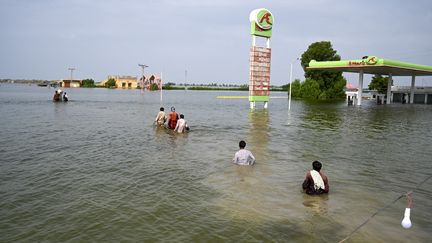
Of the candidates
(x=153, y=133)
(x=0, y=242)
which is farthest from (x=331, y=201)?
(x=153, y=133)

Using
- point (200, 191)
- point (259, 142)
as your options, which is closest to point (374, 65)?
point (259, 142)

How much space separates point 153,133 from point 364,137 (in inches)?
542

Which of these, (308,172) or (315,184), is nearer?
(315,184)

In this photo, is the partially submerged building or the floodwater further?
the partially submerged building

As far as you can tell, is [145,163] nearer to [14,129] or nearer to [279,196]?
[279,196]

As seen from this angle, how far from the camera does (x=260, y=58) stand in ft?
155

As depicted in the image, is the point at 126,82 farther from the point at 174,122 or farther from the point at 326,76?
the point at 174,122

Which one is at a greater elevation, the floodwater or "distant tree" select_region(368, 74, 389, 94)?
"distant tree" select_region(368, 74, 389, 94)

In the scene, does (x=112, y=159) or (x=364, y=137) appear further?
(x=364, y=137)

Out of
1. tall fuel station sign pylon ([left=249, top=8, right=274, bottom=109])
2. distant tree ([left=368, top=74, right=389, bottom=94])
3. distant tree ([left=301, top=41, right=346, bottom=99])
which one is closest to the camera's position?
tall fuel station sign pylon ([left=249, top=8, right=274, bottom=109])

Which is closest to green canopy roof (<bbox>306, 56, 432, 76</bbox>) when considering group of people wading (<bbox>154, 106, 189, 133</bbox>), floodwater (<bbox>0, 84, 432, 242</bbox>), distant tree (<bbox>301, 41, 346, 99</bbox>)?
distant tree (<bbox>301, 41, 346, 99</bbox>)

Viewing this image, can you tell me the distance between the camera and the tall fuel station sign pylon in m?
46.4

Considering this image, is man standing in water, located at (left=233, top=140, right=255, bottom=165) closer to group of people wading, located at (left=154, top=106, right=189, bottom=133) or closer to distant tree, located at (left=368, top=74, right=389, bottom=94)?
group of people wading, located at (left=154, top=106, right=189, bottom=133)

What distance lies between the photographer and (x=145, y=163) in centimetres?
1388
